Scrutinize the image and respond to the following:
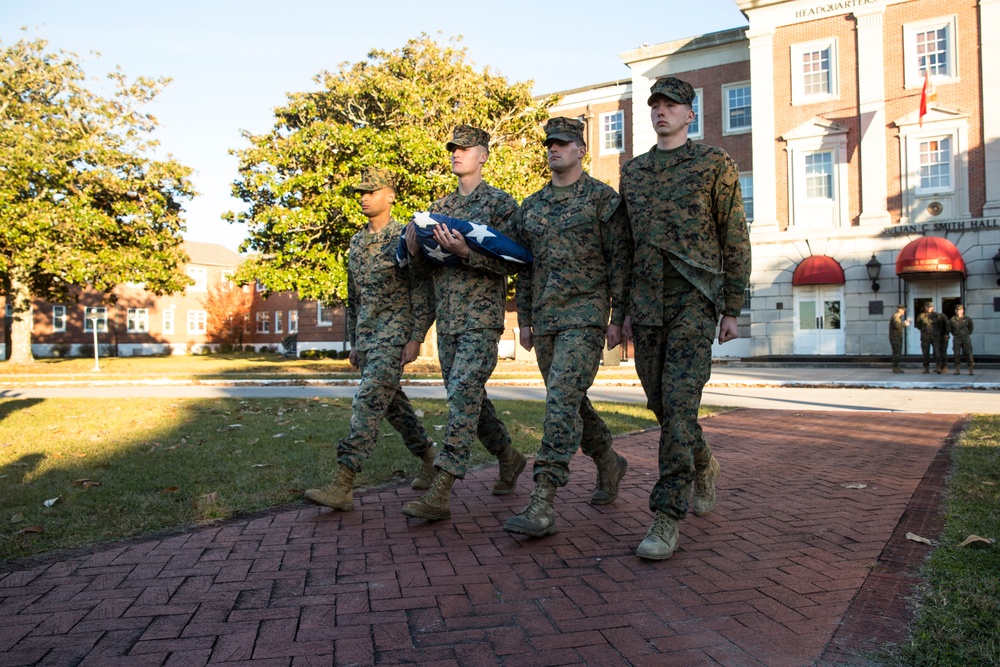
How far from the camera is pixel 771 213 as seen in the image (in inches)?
1072

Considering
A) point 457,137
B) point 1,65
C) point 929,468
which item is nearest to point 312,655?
point 457,137

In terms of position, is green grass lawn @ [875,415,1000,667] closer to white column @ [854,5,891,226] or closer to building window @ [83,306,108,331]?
white column @ [854,5,891,226]

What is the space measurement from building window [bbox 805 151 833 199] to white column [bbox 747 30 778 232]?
3.76 feet

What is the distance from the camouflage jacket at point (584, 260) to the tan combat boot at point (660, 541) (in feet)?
3.66

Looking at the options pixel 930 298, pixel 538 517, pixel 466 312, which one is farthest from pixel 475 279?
pixel 930 298

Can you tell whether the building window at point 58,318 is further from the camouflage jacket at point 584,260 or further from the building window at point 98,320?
the camouflage jacket at point 584,260

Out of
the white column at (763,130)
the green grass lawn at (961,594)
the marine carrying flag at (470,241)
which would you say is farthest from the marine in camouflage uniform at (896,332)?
the marine carrying flag at (470,241)

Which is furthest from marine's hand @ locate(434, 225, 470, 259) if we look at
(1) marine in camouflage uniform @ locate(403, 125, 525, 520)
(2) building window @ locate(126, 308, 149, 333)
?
(2) building window @ locate(126, 308, 149, 333)

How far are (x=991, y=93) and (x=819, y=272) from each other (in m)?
7.39

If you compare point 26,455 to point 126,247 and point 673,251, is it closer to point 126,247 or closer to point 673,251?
point 673,251

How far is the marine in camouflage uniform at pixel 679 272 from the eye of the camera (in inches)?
154

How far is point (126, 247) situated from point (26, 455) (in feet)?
75.6

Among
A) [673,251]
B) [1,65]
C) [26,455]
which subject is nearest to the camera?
[673,251]

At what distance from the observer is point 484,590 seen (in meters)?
3.30
